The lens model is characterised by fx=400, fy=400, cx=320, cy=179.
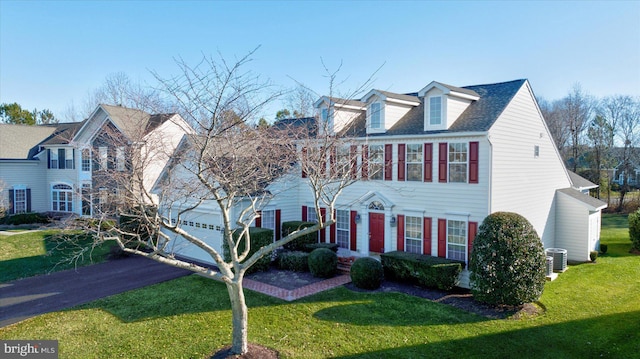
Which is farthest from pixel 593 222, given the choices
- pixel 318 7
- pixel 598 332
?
pixel 318 7

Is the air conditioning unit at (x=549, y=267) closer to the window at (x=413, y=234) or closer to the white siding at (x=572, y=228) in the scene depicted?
the white siding at (x=572, y=228)

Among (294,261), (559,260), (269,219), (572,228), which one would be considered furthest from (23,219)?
(572,228)

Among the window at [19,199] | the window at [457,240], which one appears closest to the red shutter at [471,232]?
the window at [457,240]

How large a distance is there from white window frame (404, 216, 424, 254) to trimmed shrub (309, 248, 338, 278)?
3.11m

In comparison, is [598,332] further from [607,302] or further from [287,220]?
[287,220]

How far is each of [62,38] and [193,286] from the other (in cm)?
1436

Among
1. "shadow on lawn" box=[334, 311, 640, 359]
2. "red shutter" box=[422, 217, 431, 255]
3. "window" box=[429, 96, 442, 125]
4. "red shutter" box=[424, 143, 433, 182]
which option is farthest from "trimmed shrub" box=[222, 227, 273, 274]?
"window" box=[429, 96, 442, 125]

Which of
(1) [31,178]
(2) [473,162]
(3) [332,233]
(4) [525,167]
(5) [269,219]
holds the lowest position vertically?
(3) [332,233]

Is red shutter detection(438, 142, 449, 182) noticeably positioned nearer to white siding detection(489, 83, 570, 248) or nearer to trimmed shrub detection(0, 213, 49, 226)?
white siding detection(489, 83, 570, 248)

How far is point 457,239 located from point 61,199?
100 feet

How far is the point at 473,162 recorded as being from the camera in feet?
47.9

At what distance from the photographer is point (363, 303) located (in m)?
12.9

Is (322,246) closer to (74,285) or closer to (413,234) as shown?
(413,234)

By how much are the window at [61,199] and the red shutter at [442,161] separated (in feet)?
94.0
